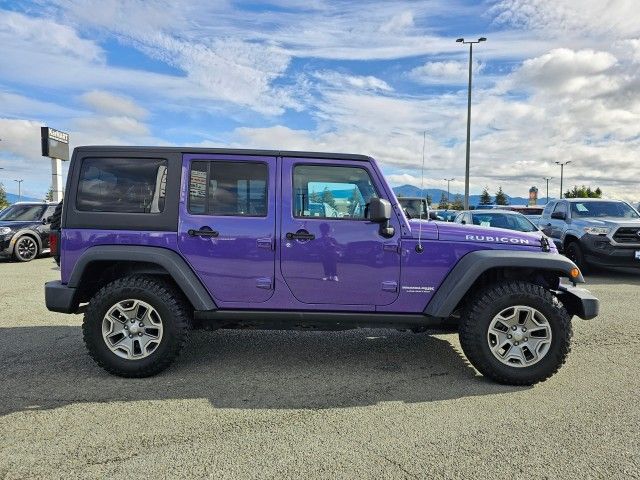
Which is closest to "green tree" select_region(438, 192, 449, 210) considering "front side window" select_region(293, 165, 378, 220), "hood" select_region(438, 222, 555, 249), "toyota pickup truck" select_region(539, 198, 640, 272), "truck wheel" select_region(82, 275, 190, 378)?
"toyota pickup truck" select_region(539, 198, 640, 272)

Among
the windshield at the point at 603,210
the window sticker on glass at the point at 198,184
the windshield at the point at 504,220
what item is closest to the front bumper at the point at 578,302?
the window sticker on glass at the point at 198,184

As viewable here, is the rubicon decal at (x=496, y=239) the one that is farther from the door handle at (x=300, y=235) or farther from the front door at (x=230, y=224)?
the front door at (x=230, y=224)

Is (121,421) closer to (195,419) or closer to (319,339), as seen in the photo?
(195,419)

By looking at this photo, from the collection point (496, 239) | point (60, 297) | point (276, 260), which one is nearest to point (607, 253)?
point (496, 239)

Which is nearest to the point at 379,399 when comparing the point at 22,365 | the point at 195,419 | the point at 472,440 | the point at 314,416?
the point at 314,416

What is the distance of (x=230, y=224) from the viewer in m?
3.88

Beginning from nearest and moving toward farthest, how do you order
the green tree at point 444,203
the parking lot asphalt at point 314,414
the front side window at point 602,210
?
the parking lot asphalt at point 314,414
the front side window at point 602,210
the green tree at point 444,203

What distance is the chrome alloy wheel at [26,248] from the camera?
1114cm

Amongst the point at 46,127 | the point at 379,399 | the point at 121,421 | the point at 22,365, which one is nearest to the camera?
the point at 121,421

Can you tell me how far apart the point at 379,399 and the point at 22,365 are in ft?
10.4

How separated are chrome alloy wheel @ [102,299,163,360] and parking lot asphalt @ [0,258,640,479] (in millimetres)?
250

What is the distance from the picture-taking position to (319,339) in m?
5.04

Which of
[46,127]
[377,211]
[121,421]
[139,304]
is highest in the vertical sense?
[46,127]

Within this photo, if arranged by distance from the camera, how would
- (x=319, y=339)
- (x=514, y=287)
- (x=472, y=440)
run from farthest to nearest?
1. (x=319, y=339)
2. (x=514, y=287)
3. (x=472, y=440)
